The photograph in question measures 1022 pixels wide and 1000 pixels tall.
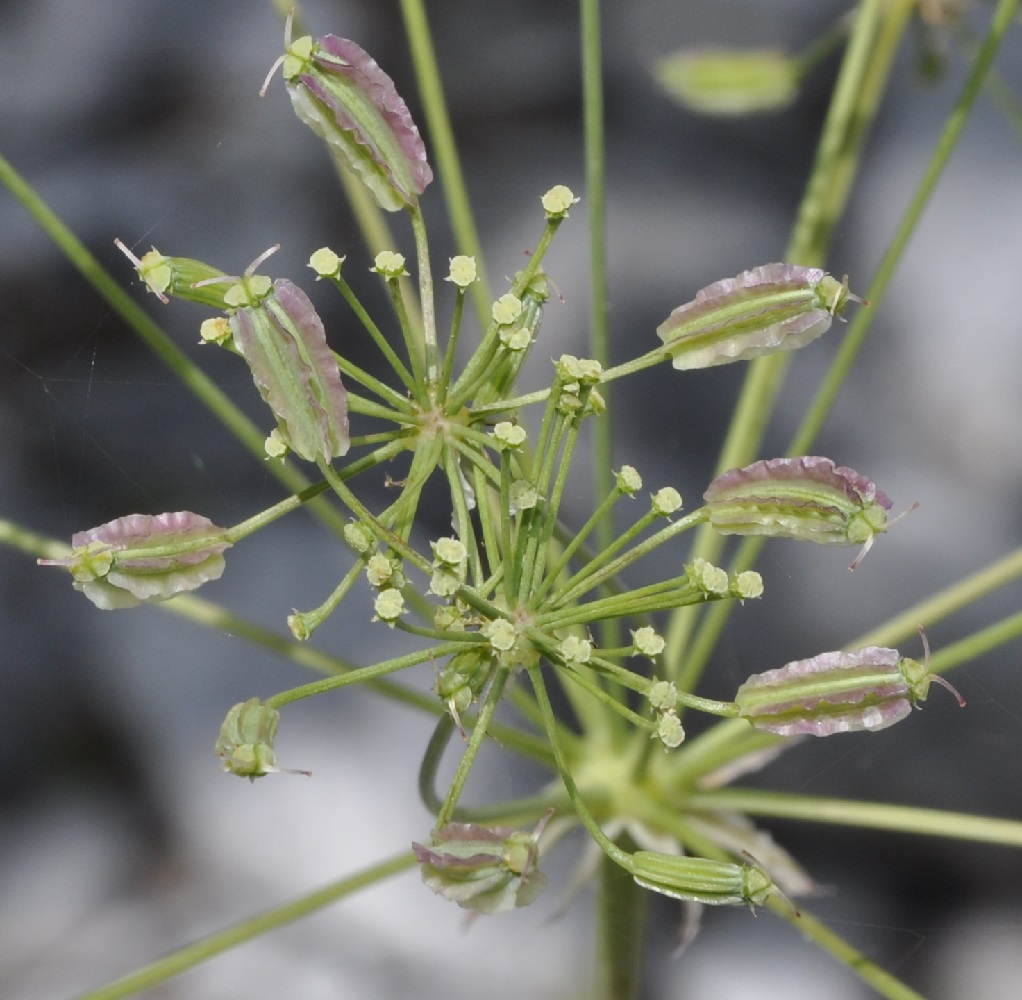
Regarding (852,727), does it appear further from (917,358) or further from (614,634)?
(917,358)

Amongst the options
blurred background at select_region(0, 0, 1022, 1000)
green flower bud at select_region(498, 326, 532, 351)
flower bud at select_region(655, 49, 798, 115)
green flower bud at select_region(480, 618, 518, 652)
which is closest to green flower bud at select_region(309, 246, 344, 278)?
green flower bud at select_region(498, 326, 532, 351)

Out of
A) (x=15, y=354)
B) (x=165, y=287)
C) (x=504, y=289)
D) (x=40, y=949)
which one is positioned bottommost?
(x=40, y=949)

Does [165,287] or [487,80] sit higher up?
[165,287]

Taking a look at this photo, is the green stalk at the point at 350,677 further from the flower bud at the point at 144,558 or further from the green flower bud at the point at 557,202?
the green flower bud at the point at 557,202

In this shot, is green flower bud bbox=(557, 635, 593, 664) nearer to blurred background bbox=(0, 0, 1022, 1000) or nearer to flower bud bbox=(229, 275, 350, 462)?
flower bud bbox=(229, 275, 350, 462)

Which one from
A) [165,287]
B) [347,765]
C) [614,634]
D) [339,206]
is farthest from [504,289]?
[165,287]

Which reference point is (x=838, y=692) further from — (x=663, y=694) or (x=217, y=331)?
(x=217, y=331)

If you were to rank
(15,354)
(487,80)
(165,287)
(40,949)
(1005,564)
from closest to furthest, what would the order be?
(165,287)
(1005,564)
(15,354)
(40,949)
(487,80)
